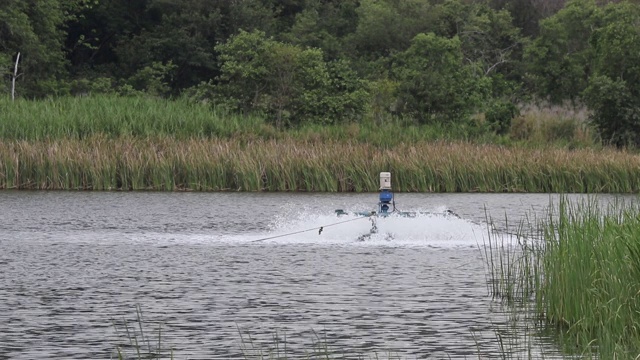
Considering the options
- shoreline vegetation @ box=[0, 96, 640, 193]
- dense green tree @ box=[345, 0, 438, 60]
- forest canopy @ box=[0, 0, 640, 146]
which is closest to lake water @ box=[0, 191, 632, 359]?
shoreline vegetation @ box=[0, 96, 640, 193]

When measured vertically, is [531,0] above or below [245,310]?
above

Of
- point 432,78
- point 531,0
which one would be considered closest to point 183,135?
point 432,78

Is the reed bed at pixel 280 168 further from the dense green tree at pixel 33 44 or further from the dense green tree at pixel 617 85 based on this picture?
the dense green tree at pixel 33 44

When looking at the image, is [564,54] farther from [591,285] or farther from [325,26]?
[591,285]

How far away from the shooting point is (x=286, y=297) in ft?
57.9

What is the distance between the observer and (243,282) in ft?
63.1

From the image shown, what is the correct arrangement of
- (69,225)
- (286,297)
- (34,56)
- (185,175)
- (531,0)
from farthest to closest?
1. (531,0)
2. (34,56)
3. (185,175)
4. (69,225)
5. (286,297)

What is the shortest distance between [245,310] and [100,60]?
53.7 metres

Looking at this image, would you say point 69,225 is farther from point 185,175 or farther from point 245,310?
point 245,310

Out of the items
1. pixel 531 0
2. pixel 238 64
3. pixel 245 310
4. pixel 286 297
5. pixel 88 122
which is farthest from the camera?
pixel 531 0

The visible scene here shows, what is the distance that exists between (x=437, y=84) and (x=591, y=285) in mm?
42074

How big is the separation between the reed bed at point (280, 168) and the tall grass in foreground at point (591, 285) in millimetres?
23099

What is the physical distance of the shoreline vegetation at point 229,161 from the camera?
38375 mm

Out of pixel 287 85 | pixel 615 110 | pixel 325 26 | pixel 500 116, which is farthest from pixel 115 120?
pixel 325 26
